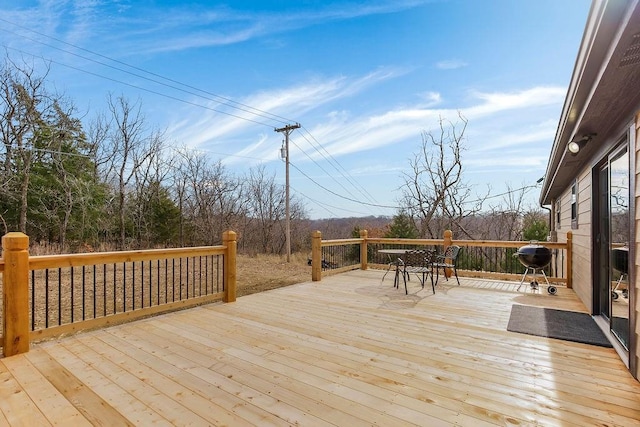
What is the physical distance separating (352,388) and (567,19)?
492 cm

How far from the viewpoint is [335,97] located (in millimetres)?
10477

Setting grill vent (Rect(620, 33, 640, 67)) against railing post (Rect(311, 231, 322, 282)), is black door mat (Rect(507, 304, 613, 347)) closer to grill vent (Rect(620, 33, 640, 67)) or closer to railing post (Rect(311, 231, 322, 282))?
grill vent (Rect(620, 33, 640, 67))

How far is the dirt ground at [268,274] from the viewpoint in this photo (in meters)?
7.16

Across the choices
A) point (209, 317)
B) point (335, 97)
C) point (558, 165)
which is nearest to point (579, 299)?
point (558, 165)

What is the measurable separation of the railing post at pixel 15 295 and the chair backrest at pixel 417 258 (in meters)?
4.67

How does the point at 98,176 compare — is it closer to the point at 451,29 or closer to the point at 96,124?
the point at 96,124

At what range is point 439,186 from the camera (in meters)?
14.0

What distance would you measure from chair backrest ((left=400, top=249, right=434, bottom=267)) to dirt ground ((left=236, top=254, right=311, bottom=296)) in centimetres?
217

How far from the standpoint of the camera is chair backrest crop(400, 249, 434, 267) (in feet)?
17.4

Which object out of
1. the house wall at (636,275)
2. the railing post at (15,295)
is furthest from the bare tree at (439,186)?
the railing post at (15,295)

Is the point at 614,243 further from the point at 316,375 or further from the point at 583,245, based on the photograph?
the point at 316,375

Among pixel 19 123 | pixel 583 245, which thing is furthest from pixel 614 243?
pixel 19 123

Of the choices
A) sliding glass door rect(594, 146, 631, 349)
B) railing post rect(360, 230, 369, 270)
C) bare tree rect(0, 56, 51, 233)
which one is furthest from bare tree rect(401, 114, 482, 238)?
bare tree rect(0, 56, 51, 233)

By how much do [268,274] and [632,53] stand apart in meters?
8.37
